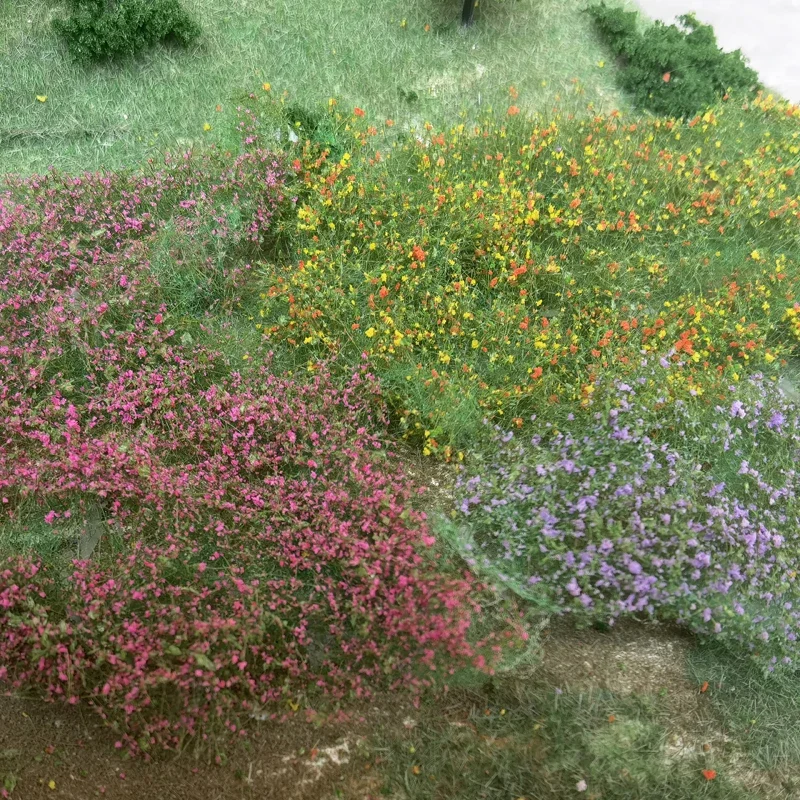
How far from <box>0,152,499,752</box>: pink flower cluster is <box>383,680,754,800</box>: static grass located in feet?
0.95

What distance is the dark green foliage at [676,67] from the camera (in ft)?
24.0

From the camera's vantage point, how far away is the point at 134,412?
161 inches

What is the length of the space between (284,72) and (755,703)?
6.82 m

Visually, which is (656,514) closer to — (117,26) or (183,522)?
(183,522)

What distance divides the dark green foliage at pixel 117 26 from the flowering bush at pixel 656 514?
557cm

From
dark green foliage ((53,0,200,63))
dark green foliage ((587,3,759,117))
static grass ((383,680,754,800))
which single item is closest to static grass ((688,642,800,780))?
static grass ((383,680,754,800))

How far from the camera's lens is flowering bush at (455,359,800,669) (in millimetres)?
3627

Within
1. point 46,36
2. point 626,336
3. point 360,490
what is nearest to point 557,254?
point 626,336

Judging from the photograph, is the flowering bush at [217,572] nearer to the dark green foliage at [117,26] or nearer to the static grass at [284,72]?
the static grass at [284,72]

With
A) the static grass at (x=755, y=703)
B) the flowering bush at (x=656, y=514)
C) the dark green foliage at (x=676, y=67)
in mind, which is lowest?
the static grass at (x=755, y=703)

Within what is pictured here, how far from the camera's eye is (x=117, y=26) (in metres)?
6.63

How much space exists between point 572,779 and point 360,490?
180 cm

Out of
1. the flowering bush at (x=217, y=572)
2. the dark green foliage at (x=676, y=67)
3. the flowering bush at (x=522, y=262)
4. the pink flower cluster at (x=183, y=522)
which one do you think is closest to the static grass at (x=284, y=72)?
the dark green foliage at (x=676, y=67)

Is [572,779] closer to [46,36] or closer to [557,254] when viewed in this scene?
[557,254]
